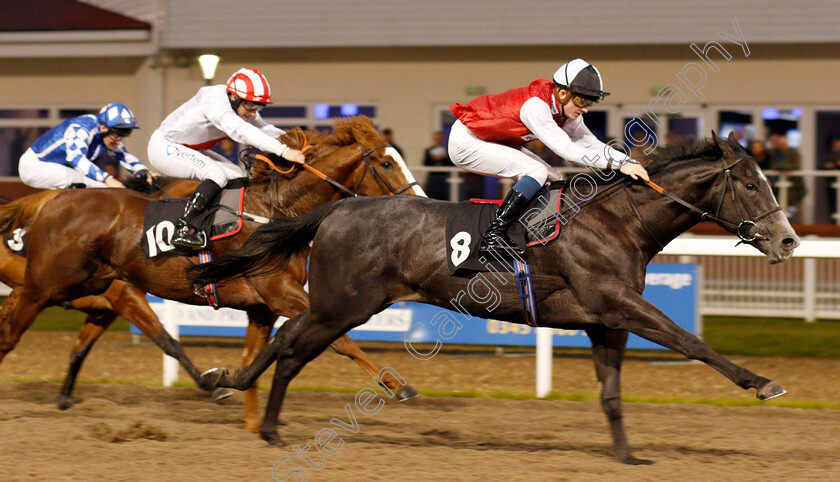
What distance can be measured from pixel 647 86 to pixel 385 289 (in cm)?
884

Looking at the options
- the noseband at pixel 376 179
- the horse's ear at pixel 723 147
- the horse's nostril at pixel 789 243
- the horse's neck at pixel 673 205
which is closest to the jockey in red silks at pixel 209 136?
the noseband at pixel 376 179

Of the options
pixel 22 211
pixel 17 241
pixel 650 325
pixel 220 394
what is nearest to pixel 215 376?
pixel 220 394

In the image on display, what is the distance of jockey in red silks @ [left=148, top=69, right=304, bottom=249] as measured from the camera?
5.67 m

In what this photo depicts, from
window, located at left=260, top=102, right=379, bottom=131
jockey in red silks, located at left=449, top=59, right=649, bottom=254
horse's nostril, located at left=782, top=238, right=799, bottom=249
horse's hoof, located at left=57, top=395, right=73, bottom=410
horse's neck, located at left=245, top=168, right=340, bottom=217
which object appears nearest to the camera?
horse's nostril, located at left=782, top=238, right=799, bottom=249

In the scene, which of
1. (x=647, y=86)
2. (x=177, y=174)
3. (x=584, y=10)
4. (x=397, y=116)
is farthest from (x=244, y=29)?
(x=177, y=174)

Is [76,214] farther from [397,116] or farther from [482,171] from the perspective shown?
[397,116]

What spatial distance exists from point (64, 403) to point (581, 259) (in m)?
3.47

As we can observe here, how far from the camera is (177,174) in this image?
6023 mm

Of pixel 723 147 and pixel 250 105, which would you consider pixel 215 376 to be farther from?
pixel 723 147

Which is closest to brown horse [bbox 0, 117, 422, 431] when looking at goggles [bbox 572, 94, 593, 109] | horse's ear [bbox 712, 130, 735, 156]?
goggles [bbox 572, 94, 593, 109]

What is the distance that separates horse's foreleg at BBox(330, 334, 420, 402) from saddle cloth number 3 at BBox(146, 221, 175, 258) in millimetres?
1150

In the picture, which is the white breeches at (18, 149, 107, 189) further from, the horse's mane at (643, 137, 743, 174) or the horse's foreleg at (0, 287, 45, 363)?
the horse's mane at (643, 137, 743, 174)

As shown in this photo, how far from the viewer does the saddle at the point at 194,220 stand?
572 cm

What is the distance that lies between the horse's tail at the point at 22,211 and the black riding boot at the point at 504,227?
2998mm
